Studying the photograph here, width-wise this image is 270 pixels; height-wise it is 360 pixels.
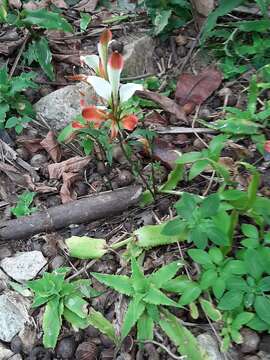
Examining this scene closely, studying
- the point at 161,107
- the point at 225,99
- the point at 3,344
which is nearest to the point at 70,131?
the point at 161,107

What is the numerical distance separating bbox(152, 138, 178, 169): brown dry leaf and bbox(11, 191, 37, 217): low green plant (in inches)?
19.1

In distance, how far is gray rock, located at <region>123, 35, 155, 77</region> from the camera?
99.0 inches

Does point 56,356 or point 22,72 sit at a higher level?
point 22,72

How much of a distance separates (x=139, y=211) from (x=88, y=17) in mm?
1095

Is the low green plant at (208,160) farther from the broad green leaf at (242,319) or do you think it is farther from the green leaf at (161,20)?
the green leaf at (161,20)

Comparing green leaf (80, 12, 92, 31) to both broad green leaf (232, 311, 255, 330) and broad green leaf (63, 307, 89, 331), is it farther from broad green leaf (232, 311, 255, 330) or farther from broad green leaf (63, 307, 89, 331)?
broad green leaf (232, 311, 255, 330)

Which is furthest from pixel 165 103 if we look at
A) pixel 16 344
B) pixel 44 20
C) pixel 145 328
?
pixel 16 344

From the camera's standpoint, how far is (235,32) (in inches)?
97.4

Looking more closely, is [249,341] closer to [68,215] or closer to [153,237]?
[153,237]

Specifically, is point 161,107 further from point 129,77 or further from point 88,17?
point 88,17

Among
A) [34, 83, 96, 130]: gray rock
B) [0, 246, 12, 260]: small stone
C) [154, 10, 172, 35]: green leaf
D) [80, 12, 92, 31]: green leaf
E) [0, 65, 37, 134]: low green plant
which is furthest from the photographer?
[80, 12, 92, 31]: green leaf

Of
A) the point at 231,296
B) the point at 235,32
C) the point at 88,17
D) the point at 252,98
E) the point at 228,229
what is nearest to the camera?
the point at 231,296

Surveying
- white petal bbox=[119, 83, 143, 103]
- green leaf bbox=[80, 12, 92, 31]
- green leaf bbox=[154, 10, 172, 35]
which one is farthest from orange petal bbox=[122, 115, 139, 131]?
green leaf bbox=[80, 12, 92, 31]

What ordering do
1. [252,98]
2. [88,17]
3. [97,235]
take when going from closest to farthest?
[97,235], [252,98], [88,17]
